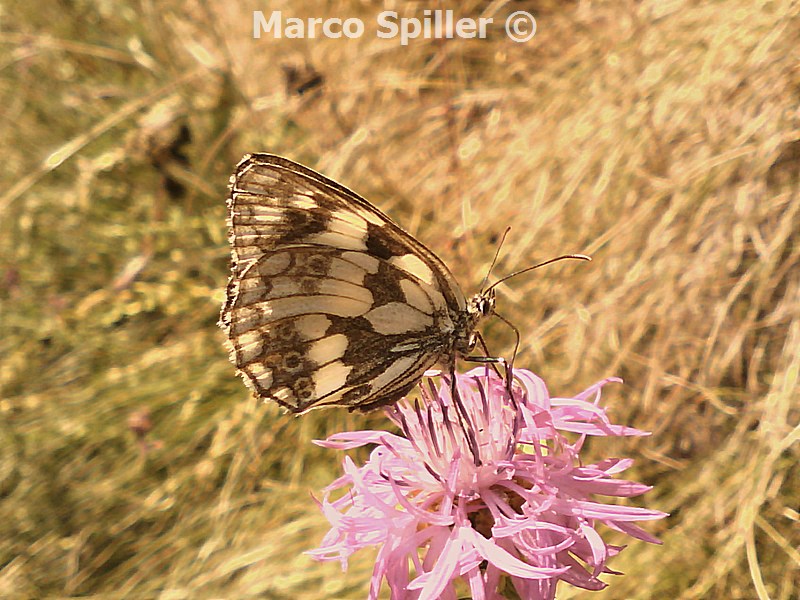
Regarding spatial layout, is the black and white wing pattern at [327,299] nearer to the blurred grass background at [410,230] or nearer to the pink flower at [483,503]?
the pink flower at [483,503]

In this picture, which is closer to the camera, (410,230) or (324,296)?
(324,296)

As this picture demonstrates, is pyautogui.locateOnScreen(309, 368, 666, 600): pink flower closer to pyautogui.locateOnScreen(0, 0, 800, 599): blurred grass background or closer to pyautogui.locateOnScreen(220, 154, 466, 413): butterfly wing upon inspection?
pyautogui.locateOnScreen(220, 154, 466, 413): butterfly wing

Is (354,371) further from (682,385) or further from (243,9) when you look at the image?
(243,9)

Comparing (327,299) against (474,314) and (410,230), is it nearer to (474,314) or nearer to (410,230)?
(474,314)

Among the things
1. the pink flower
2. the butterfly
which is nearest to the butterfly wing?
the butterfly

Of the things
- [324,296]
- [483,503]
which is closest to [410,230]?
Result: [324,296]

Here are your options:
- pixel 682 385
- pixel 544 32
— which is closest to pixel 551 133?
pixel 544 32
